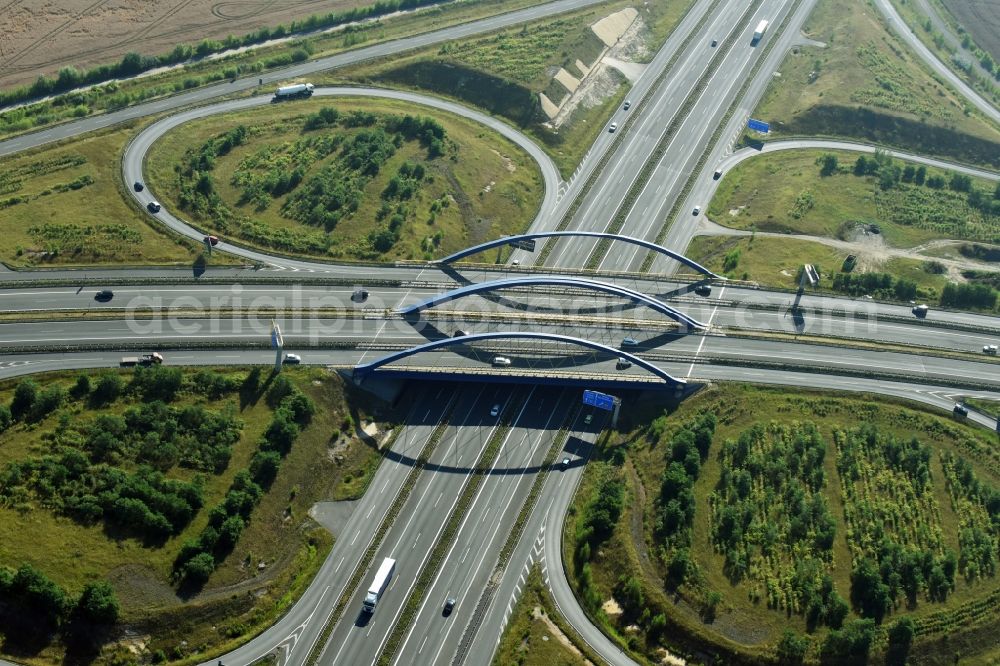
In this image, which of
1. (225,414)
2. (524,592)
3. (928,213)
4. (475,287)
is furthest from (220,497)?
(928,213)

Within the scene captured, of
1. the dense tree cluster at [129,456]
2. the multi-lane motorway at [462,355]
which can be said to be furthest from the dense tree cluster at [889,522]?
the dense tree cluster at [129,456]

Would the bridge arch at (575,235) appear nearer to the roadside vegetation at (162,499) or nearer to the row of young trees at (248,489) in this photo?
the roadside vegetation at (162,499)

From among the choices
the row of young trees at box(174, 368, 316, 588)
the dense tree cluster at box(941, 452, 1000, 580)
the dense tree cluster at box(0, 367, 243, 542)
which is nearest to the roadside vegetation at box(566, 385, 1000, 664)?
the dense tree cluster at box(941, 452, 1000, 580)

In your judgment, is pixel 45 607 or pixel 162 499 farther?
pixel 162 499

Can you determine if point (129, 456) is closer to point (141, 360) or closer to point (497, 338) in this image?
point (141, 360)

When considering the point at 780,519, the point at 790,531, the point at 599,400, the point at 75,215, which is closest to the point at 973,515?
the point at 790,531

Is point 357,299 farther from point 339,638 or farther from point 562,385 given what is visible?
point 339,638
